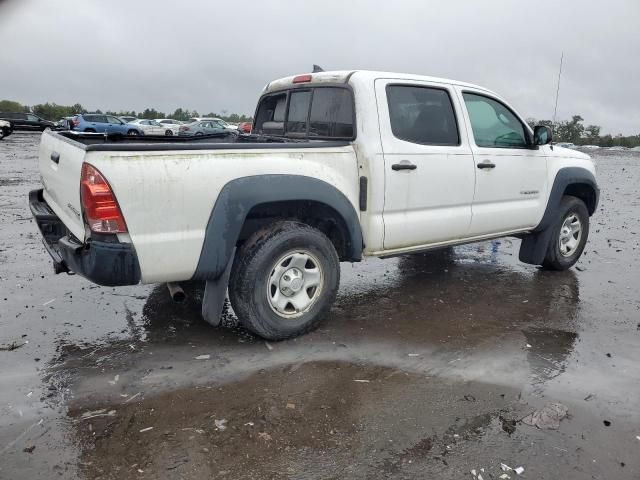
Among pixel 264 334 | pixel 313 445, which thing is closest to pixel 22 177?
pixel 264 334

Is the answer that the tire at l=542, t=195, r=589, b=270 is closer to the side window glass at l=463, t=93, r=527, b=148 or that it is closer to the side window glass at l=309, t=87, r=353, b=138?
the side window glass at l=463, t=93, r=527, b=148

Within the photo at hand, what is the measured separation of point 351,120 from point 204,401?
2.35 metres

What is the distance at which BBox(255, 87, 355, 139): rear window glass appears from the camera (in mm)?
4359

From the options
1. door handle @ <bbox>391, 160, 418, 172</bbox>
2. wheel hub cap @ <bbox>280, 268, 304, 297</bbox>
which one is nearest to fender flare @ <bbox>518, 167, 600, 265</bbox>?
door handle @ <bbox>391, 160, 418, 172</bbox>

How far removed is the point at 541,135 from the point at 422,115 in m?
1.59

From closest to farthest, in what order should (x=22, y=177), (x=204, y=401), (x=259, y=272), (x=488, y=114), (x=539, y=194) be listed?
(x=204, y=401) → (x=259, y=272) → (x=488, y=114) → (x=539, y=194) → (x=22, y=177)

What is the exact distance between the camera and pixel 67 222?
3.77 metres

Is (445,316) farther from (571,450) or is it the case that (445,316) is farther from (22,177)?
(22,177)

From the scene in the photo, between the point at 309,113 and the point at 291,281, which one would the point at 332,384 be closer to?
the point at 291,281

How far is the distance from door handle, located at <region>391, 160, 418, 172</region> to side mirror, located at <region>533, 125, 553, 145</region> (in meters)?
1.82

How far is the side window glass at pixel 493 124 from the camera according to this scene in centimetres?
504

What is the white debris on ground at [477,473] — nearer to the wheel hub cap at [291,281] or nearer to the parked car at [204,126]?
the wheel hub cap at [291,281]

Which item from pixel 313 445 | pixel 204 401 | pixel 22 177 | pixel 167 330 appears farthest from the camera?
pixel 22 177

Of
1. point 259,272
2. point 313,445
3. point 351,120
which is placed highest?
point 351,120
